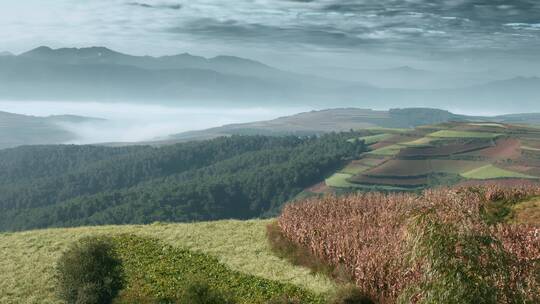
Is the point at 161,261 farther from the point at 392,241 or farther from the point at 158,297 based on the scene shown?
the point at 392,241

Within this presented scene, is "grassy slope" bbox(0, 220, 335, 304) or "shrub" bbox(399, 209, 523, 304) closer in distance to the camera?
"shrub" bbox(399, 209, 523, 304)

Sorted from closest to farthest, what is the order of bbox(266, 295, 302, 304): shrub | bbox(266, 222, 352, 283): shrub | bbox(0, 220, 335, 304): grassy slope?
bbox(266, 295, 302, 304): shrub → bbox(266, 222, 352, 283): shrub → bbox(0, 220, 335, 304): grassy slope

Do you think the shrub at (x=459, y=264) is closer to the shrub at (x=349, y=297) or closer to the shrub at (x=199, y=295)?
the shrub at (x=349, y=297)

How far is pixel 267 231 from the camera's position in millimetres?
49312

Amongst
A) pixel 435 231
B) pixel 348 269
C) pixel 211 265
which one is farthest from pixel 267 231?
pixel 435 231

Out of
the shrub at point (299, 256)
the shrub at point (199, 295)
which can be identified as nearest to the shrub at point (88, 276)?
the shrub at point (199, 295)

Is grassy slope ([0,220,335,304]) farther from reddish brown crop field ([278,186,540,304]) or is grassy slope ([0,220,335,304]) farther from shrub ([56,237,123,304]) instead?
reddish brown crop field ([278,186,540,304])

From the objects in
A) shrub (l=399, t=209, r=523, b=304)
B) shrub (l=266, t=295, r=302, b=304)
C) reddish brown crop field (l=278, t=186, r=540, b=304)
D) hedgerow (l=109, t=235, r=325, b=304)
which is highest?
shrub (l=399, t=209, r=523, b=304)

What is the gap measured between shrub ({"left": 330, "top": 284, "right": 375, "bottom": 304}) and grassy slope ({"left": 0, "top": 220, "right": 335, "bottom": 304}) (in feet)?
9.93

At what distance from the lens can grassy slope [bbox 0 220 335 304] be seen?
125 ft

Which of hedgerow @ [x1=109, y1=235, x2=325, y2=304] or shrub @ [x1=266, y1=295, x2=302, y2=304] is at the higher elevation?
shrub @ [x1=266, y1=295, x2=302, y2=304]

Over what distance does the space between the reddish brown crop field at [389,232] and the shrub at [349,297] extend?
0.92 metres

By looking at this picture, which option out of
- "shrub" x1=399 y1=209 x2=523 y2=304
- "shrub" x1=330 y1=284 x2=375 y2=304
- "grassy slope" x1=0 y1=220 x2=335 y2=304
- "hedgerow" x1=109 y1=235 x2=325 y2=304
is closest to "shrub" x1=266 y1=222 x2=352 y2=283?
"grassy slope" x1=0 y1=220 x2=335 y2=304

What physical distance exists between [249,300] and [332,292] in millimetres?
6093
